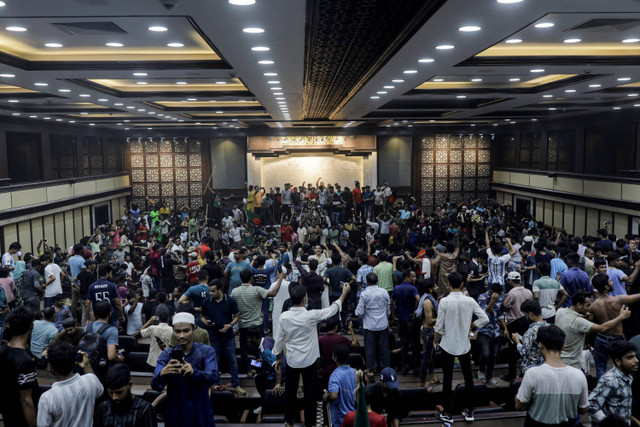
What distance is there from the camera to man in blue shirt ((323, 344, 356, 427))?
4598mm

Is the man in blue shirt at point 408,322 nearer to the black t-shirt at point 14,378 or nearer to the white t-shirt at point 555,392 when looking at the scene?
the white t-shirt at point 555,392

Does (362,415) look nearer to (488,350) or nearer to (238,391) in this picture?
(238,391)

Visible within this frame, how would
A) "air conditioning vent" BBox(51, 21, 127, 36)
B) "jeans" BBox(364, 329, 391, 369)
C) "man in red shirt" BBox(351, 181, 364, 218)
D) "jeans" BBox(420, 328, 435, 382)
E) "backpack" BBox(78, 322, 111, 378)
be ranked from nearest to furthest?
"backpack" BBox(78, 322, 111, 378), "air conditioning vent" BBox(51, 21, 127, 36), "jeans" BBox(420, 328, 435, 382), "jeans" BBox(364, 329, 391, 369), "man in red shirt" BBox(351, 181, 364, 218)

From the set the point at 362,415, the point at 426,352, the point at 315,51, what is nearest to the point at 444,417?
the point at 426,352

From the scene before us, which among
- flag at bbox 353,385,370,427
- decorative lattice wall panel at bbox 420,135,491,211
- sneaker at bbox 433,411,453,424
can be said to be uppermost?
decorative lattice wall panel at bbox 420,135,491,211

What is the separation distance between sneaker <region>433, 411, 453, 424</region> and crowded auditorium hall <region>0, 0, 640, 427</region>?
0.02 m

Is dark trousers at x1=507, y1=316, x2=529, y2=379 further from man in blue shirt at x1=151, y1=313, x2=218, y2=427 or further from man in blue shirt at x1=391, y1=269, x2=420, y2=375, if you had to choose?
man in blue shirt at x1=151, y1=313, x2=218, y2=427

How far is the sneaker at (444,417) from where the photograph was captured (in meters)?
5.56

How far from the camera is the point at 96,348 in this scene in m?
5.18

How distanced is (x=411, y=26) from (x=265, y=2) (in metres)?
1.73

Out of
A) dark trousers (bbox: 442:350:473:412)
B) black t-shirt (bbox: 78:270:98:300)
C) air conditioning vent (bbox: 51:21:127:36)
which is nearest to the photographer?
dark trousers (bbox: 442:350:473:412)

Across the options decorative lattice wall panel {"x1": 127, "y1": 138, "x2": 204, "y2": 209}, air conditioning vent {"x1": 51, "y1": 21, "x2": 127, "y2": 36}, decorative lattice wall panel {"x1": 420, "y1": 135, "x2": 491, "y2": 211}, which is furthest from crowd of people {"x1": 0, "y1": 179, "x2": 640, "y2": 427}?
decorative lattice wall panel {"x1": 420, "y1": 135, "x2": 491, "y2": 211}

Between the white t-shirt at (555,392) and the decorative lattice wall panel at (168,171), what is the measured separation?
71.6 ft

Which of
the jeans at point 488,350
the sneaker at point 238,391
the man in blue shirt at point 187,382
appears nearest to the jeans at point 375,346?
the jeans at point 488,350
